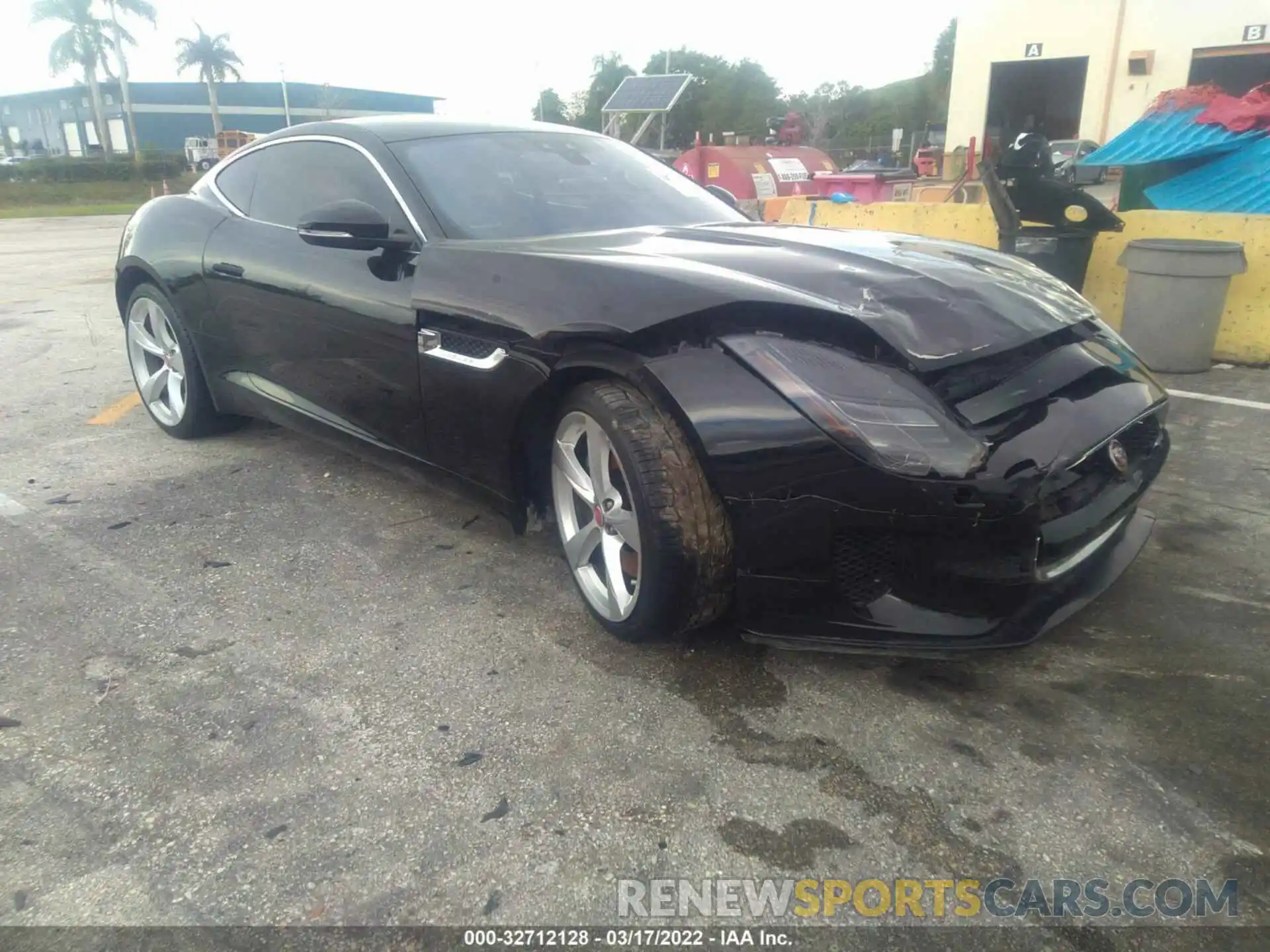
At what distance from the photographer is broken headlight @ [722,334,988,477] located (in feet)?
6.70

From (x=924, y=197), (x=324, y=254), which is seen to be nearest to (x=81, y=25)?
(x=924, y=197)

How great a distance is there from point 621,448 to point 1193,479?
9.28 ft

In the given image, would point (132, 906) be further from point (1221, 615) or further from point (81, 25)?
point (81, 25)

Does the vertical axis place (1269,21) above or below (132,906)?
above

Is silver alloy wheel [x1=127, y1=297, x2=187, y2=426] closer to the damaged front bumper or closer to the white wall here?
the damaged front bumper

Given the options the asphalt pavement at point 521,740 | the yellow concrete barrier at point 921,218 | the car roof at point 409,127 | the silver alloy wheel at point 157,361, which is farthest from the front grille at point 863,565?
the yellow concrete barrier at point 921,218

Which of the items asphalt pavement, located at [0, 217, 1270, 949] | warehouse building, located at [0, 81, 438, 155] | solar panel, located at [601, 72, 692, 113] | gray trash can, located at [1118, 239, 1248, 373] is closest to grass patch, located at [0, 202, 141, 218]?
solar panel, located at [601, 72, 692, 113]

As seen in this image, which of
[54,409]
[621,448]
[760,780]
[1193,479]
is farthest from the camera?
[54,409]

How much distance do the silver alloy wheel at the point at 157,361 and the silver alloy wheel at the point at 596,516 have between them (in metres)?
2.48

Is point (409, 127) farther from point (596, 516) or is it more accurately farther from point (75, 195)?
point (75, 195)

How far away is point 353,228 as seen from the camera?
2969 mm

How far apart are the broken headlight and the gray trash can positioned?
176 inches

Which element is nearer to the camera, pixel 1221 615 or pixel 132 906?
pixel 132 906

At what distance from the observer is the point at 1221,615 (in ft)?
9.05
